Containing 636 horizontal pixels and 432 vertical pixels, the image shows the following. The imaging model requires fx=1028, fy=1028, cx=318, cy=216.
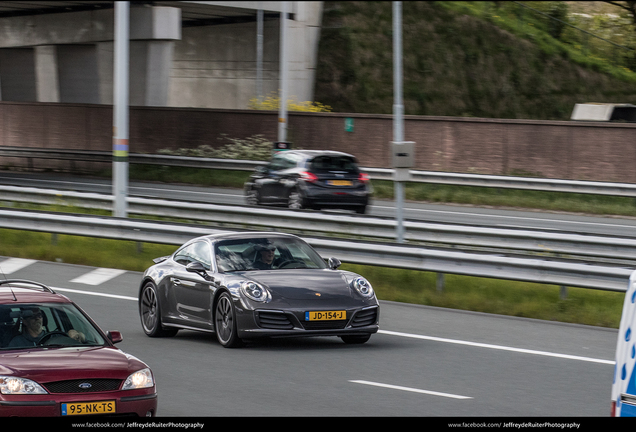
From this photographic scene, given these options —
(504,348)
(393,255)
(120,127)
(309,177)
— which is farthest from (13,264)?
(504,348)

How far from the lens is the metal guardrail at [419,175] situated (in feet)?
92.8

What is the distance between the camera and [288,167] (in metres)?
23.9

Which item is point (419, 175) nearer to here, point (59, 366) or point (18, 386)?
point (59, 366)

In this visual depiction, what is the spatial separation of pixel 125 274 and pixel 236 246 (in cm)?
544

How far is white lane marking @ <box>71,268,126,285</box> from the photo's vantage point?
15.6 metres

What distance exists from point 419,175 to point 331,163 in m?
8.44

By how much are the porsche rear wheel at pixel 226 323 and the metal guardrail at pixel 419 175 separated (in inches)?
741

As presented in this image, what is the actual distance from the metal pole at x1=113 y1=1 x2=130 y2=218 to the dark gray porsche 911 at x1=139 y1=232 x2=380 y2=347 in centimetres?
772

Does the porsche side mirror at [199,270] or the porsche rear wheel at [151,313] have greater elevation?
the porsche side mirror at [199,270]

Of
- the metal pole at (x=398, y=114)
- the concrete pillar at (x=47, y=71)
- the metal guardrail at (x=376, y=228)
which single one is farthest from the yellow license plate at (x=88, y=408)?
the concrete pillar at (x=47, y=71)

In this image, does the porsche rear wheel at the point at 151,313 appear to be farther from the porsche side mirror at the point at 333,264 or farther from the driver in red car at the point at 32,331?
the driver in red car at the point at 32,331

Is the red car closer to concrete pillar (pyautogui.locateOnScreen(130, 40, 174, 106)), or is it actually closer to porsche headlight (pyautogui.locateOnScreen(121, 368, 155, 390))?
porsche headlight (pyautogui.locateOnScreen(121, 368, 155, 390))
